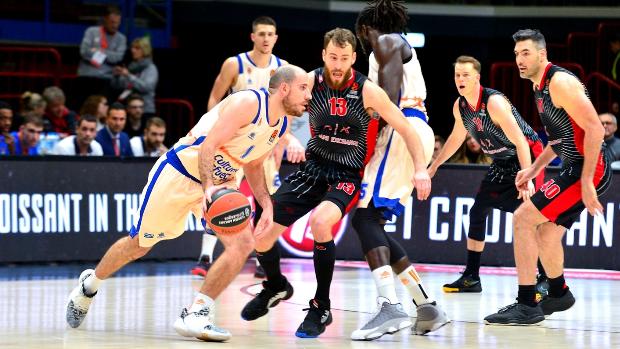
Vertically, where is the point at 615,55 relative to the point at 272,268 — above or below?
above

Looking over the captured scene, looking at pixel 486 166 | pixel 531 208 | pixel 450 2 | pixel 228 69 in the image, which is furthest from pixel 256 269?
pixel 450 2

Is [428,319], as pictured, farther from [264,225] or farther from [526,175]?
[526,175]

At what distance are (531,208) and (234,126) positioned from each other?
2178mm

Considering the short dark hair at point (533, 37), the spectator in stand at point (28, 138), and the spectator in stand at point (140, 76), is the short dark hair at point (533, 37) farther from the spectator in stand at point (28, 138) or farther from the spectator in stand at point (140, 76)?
the spectator in stand at point (140, 76)

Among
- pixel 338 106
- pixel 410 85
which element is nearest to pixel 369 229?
pixel 338 106

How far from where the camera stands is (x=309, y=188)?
297 inches

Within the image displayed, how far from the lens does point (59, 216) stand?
11383 millimetres

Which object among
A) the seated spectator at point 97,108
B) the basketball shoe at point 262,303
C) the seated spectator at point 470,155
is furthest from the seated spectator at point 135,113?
the basketball shoe at point 262,303

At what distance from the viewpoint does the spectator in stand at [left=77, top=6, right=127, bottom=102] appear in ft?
47.9

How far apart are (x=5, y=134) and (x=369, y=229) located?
19.7 ft

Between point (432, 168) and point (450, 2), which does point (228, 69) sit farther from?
point (450, 2)

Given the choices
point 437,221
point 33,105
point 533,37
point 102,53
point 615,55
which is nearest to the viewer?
point 533,37

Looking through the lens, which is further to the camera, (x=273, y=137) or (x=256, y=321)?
(x=256, y=321)

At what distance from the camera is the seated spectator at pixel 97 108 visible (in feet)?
43.5
